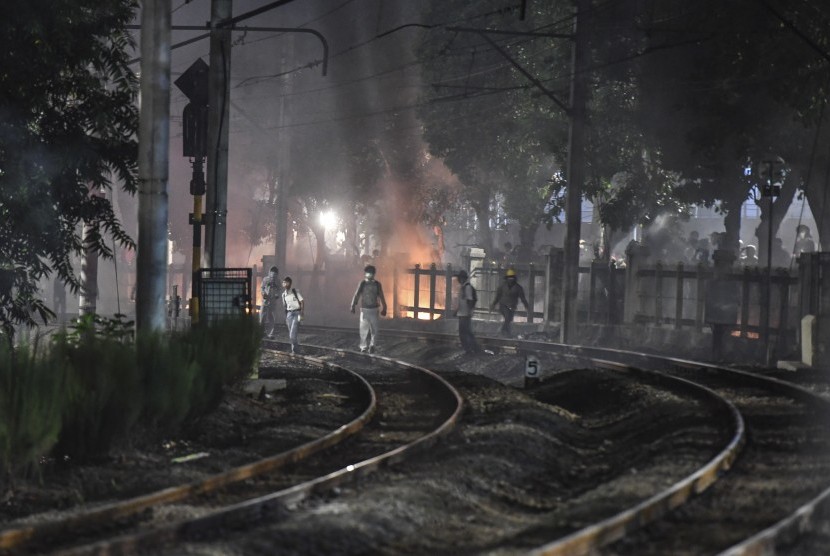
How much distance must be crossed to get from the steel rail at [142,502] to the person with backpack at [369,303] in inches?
459

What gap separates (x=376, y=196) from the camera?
61.5m

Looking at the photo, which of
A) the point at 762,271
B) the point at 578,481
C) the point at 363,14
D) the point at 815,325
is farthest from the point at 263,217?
the point at 578,481

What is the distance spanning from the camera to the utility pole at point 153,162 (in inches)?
567

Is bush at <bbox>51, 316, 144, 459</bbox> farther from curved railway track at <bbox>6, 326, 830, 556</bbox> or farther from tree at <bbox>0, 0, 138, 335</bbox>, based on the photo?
tree at <bbox>0, 0, 138, 335</bbox>

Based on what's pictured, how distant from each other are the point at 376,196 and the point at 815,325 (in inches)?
1628

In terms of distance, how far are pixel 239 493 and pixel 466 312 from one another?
15655 mm

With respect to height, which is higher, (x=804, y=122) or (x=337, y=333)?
(x=804, y=122)

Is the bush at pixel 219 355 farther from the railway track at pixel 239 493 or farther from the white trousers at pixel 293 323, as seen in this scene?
the white trousers at pixel 293 323

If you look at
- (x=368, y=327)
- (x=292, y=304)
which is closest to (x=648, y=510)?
(x=368, y=327)

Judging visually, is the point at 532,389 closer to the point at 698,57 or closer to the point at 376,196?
the point at 698,57

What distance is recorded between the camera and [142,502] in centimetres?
788

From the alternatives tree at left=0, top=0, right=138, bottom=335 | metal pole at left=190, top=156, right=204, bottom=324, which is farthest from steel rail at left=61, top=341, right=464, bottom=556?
metal pole at left=190, top=156, right=204, bottom=324

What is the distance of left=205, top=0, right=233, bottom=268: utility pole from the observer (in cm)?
1844

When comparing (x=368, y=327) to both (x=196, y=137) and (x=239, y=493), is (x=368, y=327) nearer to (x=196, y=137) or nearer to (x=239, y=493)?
(x=196, y=137)
